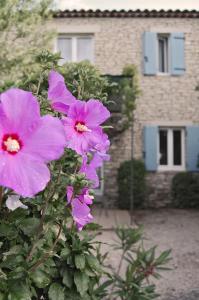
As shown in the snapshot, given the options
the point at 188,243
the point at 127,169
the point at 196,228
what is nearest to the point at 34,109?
the point at 188,243

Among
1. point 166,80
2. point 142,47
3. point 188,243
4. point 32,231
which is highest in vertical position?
point 142,47

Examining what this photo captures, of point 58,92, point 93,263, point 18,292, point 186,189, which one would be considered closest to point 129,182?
point 186,189

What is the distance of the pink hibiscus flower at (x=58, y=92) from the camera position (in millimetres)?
1044

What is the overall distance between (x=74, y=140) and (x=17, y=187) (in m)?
0.31

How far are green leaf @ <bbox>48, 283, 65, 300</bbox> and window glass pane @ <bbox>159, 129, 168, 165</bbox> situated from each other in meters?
12.8

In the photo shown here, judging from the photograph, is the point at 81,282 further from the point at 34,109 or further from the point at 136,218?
the point at 136,218

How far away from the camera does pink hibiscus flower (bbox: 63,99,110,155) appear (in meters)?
1.04

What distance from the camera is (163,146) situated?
1438cm

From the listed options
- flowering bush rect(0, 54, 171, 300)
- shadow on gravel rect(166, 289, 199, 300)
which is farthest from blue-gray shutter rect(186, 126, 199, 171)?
flowering bush rect(0, 54, 171, 300)

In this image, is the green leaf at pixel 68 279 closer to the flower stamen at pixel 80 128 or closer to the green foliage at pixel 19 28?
the flower stamen at pixel 80 128

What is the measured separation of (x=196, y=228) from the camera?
10688mm

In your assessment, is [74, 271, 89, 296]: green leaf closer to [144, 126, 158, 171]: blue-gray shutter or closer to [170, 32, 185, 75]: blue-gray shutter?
[144, 126, 158, 171]: blue-gray shutter

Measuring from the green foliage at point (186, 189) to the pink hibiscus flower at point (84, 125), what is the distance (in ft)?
42.1

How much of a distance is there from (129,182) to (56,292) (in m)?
11.7
